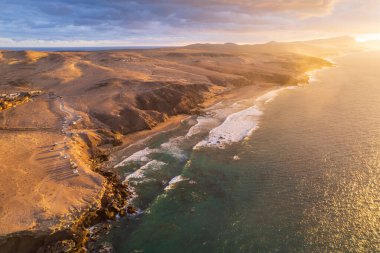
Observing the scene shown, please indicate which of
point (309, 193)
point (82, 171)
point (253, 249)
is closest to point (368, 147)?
point (309, 193)

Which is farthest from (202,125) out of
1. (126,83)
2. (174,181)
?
(126,83)

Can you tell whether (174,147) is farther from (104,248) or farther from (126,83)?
(126,83)

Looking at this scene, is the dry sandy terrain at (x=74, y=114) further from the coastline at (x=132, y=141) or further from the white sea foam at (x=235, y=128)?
the white sea foam at (x=235, y=128)

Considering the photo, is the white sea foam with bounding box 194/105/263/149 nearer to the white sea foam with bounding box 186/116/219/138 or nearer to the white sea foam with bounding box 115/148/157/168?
the white sea foam with bounding box 186/116/219/138

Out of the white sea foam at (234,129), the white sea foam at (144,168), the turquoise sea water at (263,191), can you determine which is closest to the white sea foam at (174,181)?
the turquoise sea water at (263,191)

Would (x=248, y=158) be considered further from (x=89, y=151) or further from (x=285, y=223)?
(x=89, y=151)

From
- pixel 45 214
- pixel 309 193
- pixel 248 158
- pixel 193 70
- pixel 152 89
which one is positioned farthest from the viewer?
pixel 193 70
